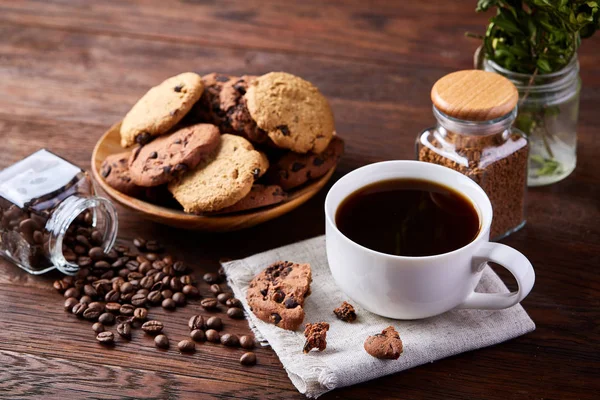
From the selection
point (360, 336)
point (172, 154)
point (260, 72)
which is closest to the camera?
point (360, 336)

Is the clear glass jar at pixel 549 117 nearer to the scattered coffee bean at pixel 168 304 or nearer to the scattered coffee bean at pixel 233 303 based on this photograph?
the scattered coffee bean at pixel 233 303

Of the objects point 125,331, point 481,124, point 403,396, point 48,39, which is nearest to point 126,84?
point 48,39

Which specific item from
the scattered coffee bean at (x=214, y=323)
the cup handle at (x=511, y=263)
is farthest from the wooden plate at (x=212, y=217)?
the cup handle at (x=511, y=263)

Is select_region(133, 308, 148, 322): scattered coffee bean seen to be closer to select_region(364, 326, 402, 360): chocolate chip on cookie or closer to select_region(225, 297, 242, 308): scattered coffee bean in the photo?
select_region(225, 297, 242, 308): scattered coffee bean

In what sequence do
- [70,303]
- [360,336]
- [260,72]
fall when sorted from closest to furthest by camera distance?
[360,336] < [70,303] < [260,72]

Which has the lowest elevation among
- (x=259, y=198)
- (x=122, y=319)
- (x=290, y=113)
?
(x=122, y=319)

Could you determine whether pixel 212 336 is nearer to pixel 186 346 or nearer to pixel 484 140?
pixel 186 346

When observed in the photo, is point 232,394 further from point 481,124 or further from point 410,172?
point 481,124

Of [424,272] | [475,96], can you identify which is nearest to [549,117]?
[475,96]
